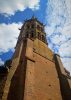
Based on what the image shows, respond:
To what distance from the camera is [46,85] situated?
47.9 ft

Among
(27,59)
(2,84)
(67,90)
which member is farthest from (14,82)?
(67,90)

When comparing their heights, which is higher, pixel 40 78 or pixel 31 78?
pixel 40 78

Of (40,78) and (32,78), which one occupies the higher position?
(40,78)

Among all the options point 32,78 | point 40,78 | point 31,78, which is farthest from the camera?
point 40,78

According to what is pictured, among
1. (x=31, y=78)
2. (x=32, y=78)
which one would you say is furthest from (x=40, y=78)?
(x=31, y=78)

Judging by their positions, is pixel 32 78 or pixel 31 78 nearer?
pixel 31 78

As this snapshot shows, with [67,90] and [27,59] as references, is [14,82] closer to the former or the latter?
[27,59]

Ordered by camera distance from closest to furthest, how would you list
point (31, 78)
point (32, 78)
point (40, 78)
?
point (31, 78)
point (32, 78)
point (40, 78)

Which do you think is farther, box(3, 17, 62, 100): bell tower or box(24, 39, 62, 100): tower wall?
box(24, 39, 62, 100): tower wall

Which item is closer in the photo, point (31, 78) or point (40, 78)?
point (31, 78)

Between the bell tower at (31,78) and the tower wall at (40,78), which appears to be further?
the tower wall at (40,78)

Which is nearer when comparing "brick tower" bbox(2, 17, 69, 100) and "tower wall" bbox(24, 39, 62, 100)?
"brick tower" bbox(2, 17, 69, 100)

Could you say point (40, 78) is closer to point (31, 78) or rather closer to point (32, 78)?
point (32, 78)

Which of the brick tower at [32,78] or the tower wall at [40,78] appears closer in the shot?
the brick tower at [32,78]
